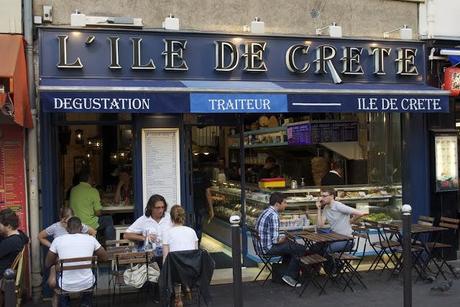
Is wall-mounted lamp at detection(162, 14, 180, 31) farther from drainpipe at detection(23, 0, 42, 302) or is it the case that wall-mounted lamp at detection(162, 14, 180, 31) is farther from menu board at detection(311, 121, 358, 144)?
menu board at detection(311, 121, 358, 144)

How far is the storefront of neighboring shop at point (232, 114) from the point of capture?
7.64 metres

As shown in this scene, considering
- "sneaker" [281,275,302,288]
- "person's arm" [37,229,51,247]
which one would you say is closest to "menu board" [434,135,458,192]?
"sneaker" [281,275,302,288]

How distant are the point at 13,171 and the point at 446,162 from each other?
6.68 m

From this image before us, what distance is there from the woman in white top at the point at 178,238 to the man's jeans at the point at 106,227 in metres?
1.97

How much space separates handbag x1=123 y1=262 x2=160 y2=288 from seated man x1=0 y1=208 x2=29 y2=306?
1.26 m

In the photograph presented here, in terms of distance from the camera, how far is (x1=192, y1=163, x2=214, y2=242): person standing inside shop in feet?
32.5

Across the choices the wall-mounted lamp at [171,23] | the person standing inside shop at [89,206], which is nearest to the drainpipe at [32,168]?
the person standing inside shop at [89,206]

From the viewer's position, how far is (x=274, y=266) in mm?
8125

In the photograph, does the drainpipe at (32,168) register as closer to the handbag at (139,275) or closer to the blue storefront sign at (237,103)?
the handbag at (139,275)

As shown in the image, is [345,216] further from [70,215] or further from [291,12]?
[70,215]

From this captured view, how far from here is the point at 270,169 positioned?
1005 cm

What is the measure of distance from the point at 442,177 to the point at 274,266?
3.35 metres

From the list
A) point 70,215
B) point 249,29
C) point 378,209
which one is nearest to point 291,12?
point 249,29

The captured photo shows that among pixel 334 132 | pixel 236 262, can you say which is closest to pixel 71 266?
pixel 236 262
